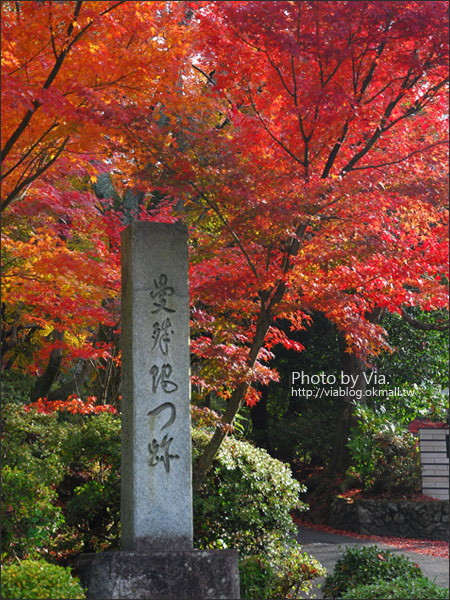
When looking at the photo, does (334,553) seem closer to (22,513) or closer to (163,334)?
(22,513)

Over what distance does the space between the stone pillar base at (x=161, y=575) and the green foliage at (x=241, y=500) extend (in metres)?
2.02

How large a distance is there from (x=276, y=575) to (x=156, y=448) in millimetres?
2552

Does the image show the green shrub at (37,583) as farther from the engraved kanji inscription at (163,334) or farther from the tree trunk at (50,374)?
the tree trunk at (50,374)

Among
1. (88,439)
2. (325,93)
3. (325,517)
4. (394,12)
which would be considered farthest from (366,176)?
(325,517)

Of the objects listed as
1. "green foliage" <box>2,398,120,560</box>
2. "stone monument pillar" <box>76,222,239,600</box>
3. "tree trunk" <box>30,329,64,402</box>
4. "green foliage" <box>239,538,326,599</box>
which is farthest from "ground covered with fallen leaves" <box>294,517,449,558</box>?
"stone monument pillar" <box>76,222,239,600</box>

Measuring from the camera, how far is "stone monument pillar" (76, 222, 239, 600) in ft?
18.7

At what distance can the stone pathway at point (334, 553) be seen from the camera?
8.99 meters

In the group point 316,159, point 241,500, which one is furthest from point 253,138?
point 241,500

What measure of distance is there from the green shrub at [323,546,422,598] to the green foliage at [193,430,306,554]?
123 cm

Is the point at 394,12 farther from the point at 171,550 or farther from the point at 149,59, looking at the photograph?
the point at 171,550

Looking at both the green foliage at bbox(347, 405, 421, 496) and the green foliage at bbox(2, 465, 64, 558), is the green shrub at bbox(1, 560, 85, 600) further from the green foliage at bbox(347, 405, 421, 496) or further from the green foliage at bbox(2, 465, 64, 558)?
the green foliage at bbox(347, 405, 421, 496)

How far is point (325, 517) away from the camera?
14.5 m

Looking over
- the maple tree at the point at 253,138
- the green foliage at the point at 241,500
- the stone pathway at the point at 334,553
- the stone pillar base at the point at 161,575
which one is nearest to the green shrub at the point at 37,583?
the stone pillar base at the point at 161,575

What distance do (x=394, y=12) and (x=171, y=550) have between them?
5.47 metres
